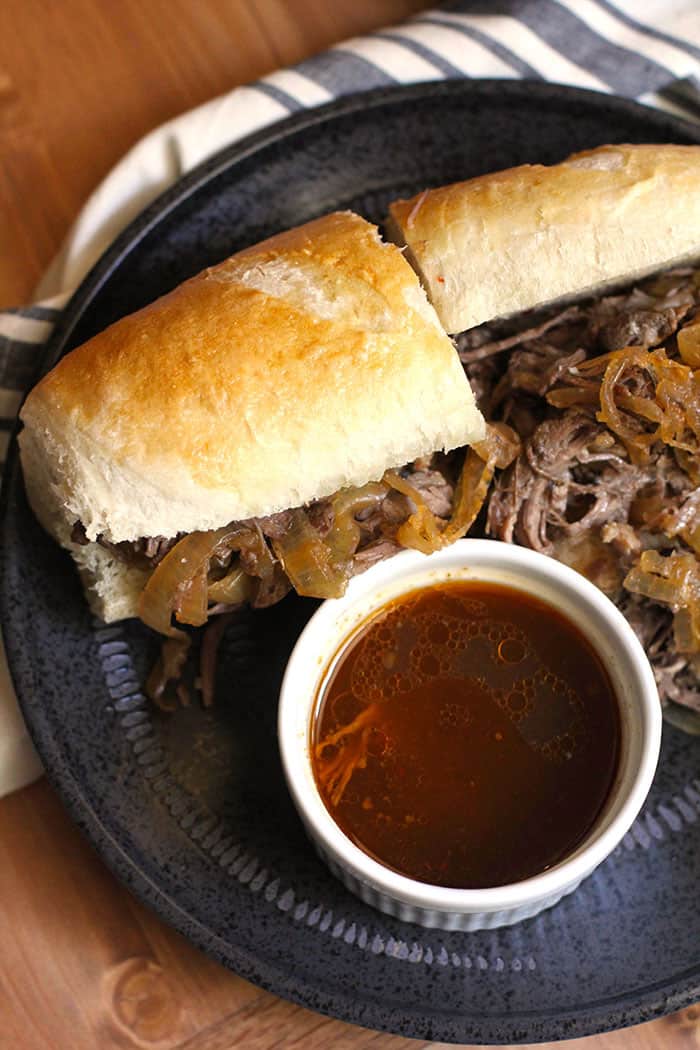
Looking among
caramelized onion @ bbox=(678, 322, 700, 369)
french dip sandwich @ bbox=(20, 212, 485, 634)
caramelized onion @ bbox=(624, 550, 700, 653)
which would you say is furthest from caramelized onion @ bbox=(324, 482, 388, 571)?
caramelized onion @ bbox=(678, 322, 700, 369)

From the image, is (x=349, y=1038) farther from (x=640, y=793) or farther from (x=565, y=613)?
(x=565, y=613)

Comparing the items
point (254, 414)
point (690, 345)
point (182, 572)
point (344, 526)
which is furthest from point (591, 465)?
point (182, 572)

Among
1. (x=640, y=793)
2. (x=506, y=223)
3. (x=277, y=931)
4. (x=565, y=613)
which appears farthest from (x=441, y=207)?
(x=277, y=931)

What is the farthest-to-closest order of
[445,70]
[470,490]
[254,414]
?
[445,70], [470,490], [254,414]

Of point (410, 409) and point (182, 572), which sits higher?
point (410, 409)

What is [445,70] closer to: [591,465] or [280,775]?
[591,465]
